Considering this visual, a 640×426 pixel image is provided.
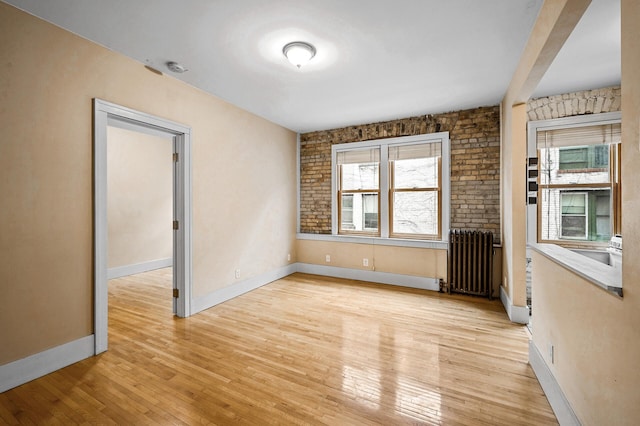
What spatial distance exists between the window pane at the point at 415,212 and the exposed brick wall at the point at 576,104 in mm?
1757

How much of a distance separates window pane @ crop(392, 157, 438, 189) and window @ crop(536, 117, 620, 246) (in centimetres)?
142

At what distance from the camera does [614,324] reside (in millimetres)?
1242

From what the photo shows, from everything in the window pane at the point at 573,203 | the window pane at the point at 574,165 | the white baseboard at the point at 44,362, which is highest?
the window pane at the point at 574,165

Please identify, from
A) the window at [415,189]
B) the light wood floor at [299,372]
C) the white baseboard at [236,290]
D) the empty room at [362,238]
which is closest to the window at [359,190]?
the empty room at [362,238]

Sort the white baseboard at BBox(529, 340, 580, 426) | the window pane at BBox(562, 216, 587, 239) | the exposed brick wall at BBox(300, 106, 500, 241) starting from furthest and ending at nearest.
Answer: the exposed brick wall at BBox(300, 106, 500, 241), the window pane at BBox(562, 216, 587, 239), the white baseboard at BBox(529, 340, 580, 426)

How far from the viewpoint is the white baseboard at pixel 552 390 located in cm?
168

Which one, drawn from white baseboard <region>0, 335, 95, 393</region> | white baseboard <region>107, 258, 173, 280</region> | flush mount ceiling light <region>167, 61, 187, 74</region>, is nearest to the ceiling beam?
flush mount ceiling light <region>167, 61, 187, 74</region>

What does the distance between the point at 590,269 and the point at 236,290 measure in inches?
156

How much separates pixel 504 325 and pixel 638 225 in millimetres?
2677

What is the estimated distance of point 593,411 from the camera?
4.68ft

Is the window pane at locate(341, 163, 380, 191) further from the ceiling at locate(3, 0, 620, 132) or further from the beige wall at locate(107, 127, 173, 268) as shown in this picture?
the beige wall at locate(107, 127, 173, 268)

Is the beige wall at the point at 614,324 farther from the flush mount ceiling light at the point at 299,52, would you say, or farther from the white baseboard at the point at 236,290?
the white baseboard at the point at 236,290

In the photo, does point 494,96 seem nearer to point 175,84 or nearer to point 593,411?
point 593,411

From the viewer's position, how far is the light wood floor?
186cm
